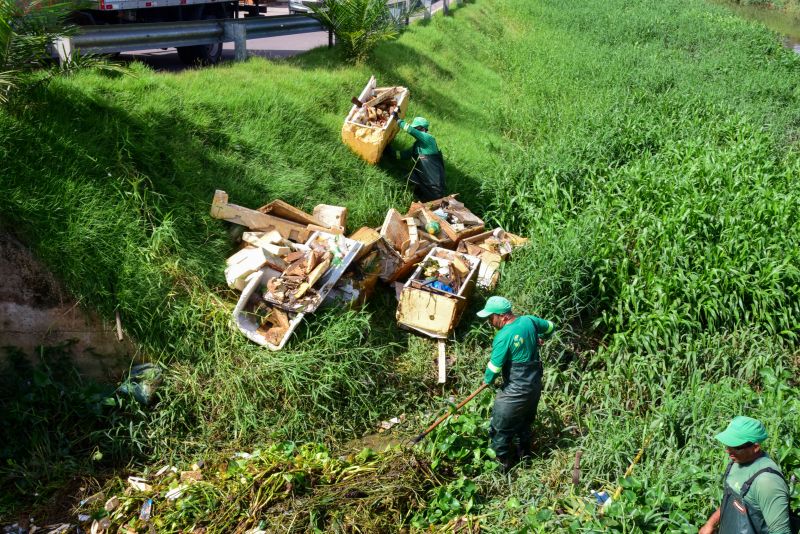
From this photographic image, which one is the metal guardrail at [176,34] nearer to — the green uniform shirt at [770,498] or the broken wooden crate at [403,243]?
the broken wooden crate at [403,243]

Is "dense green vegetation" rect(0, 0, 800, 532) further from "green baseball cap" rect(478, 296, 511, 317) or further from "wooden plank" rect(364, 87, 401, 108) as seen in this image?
"green baseball cap" rect(478, 296, 511, 317)

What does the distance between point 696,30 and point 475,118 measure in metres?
17.1

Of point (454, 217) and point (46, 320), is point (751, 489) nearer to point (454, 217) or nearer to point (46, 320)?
point (454, 217)

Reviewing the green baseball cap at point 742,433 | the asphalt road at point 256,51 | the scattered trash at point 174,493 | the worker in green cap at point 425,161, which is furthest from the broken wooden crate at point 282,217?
the asphalt road at point 256,51

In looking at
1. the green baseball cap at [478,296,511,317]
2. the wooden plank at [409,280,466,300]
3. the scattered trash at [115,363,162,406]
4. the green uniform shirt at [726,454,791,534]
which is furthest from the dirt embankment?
the green uniform shirt at [726,454,791,534]

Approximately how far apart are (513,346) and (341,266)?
2125 millimetres

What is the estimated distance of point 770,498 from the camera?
4.48 m

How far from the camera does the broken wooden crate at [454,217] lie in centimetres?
939

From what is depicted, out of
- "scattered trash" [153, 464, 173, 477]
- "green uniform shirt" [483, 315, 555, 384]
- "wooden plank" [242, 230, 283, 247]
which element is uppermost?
"green uniform shirt" [483, 315, 555, 384]

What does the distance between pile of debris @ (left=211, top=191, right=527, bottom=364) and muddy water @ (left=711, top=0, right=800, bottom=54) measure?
29.1 metres

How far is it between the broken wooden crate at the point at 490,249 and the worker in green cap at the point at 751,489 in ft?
13.3

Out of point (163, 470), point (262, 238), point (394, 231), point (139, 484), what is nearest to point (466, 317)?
point (394, 231)

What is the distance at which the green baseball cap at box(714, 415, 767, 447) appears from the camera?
4.64 m

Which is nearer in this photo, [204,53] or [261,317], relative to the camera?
[261,317]
